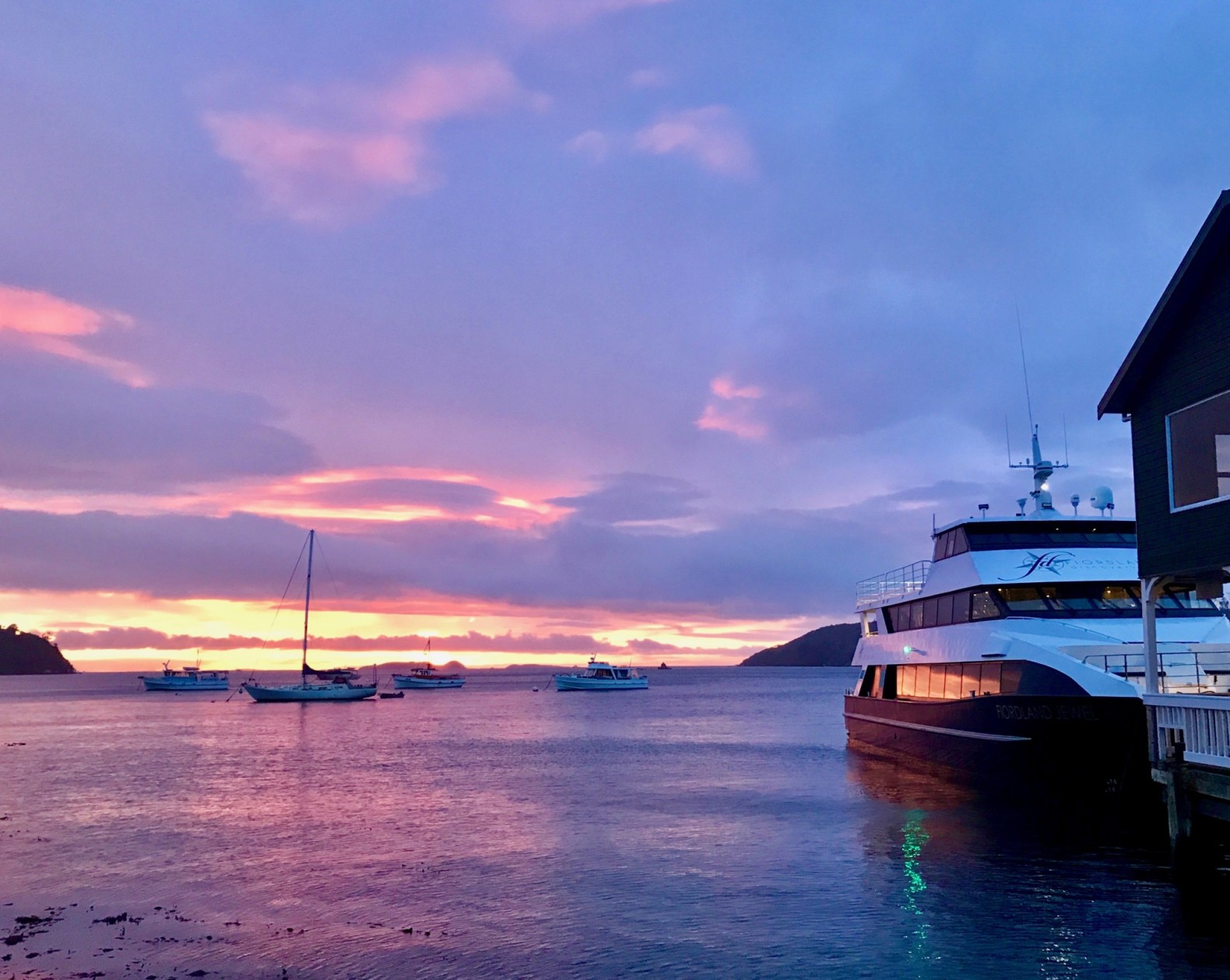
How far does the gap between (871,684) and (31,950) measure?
37.4 metres

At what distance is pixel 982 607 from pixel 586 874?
1652 cm

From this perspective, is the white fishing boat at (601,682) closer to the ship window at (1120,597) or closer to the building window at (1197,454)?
the ship window at (1120,597)

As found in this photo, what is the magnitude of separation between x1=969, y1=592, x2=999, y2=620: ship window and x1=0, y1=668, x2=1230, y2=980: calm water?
5.84m

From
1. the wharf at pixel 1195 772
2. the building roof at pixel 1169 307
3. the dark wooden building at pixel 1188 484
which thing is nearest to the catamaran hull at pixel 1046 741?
the dark wooden building at pixel 1188 484

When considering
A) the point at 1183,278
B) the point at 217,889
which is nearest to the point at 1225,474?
the point at 1183,278

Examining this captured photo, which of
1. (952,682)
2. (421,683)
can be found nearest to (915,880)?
(952,682)

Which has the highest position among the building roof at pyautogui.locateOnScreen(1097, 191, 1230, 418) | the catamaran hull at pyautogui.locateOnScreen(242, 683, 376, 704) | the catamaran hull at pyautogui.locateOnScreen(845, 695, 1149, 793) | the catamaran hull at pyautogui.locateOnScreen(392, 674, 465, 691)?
the building roof at pyautogui.locateOnScreen(1097, 191, 1230, 418)

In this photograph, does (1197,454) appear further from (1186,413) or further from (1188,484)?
(1186,413)

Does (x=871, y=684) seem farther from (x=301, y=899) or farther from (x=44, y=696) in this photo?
(x=44, y=696)

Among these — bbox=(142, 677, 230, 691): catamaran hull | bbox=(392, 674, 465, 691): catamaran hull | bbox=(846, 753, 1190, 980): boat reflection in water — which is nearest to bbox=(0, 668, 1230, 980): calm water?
bbox=(846, 753, 1190, 980): boat reflection in water

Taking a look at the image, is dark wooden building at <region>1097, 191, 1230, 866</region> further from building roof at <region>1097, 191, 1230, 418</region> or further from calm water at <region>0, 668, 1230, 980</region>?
calm water at <region>0, 668, 1230, 980</region>

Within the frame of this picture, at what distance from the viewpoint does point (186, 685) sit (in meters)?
183

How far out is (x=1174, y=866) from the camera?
18.7 metres

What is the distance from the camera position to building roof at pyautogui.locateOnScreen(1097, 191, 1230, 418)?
18.0 metres
